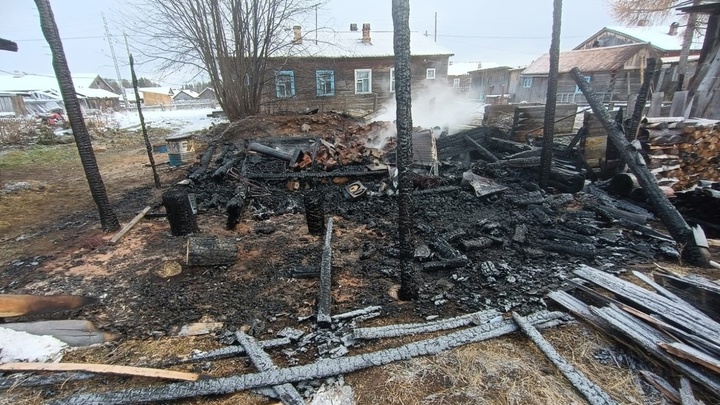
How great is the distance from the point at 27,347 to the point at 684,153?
1181cm

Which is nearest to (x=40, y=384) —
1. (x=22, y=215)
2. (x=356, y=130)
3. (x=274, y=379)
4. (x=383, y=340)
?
(x=274, y=379)

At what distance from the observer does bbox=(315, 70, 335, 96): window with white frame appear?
20.8 meters

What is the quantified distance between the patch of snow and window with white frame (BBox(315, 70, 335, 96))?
19.8 metres

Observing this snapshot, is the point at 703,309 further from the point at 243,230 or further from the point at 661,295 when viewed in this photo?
the point at 243,230

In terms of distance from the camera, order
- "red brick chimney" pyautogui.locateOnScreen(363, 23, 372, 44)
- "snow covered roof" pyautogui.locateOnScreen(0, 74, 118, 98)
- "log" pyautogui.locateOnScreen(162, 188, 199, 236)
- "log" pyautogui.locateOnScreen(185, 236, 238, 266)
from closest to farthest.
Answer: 1. "log" pyautogui.locateOnScreen(185, 236, 238, 266)
2. "log" pyautogui.locateOnScreen(162, 188, 199, 236)
3. "red brick chimney" pyautogui.locateOnScreen(363, 23, 372, 44)
4. "snow covered roof" pyautogui.locateOnScreen(0, 74, 118, 98)

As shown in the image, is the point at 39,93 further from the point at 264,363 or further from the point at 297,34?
the point at 264,363

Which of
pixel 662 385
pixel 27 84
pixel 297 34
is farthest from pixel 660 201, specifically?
pixel 27 84

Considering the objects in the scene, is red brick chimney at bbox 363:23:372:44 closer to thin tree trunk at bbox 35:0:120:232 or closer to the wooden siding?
the wooden siding

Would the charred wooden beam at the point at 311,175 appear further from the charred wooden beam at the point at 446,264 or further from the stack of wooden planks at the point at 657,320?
the stack of wooden planks at the point at 657,320

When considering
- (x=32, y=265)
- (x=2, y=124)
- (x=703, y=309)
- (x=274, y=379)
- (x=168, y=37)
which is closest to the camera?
(x=274, y=379)

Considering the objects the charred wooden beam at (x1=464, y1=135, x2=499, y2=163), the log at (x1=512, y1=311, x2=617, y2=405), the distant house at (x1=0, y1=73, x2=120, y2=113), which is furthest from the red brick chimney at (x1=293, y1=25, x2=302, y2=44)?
the distant house at (x1=0, y1=73, x2=120, y2=113)

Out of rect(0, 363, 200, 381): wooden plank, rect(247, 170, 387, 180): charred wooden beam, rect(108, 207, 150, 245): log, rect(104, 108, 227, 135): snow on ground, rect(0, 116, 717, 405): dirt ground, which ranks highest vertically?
rect(104, 108, 227, 135): snow on ground

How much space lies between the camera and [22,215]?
23.6 ft

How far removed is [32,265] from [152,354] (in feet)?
11.8
